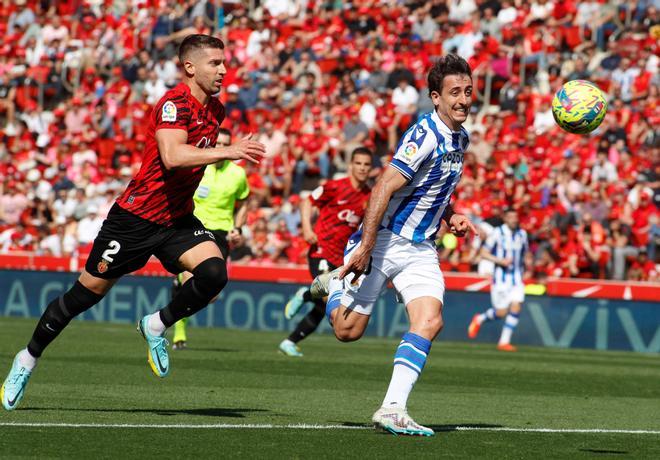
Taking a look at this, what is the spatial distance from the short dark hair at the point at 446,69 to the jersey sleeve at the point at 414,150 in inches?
13.2

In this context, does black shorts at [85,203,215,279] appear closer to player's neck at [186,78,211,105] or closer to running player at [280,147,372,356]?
player's neck at [186,78,211,105]

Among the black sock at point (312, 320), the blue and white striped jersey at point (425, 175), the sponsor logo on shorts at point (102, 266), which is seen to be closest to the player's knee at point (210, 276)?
the sponsor logo on shorts at point (102, 266)

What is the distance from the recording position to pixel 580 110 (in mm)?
9578

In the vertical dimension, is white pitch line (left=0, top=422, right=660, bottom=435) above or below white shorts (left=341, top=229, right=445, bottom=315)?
below

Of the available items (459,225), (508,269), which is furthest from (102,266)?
(508,269)

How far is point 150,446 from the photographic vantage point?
745cm

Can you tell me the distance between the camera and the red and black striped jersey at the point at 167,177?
9086mm

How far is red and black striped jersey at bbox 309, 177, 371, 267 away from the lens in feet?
52.0

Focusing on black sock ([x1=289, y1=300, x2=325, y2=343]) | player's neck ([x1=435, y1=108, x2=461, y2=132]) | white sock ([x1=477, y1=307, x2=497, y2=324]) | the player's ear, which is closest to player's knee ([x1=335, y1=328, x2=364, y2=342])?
player's neck ([x1=435, y1=108, x2=461, y2=132])

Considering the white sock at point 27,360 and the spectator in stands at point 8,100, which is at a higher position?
the spectator in stands at point 8,100

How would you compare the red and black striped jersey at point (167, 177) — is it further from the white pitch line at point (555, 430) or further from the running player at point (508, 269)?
the running player at point (508, 269)

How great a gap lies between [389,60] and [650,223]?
8.30 metres

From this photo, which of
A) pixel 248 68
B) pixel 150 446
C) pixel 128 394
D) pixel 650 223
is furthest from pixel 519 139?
pixel 150 446

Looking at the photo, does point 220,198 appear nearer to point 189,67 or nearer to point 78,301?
point 189,67
